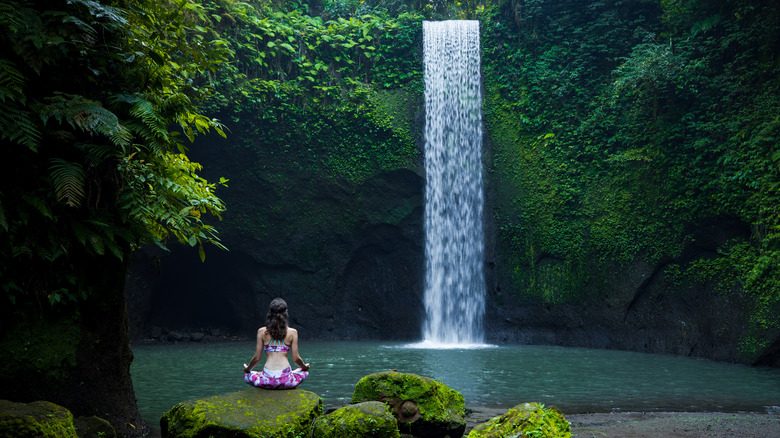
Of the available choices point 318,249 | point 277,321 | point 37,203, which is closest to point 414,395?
point 277,321

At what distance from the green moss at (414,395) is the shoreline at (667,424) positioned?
1.01 feet

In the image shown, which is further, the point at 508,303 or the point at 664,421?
the point at 508,303

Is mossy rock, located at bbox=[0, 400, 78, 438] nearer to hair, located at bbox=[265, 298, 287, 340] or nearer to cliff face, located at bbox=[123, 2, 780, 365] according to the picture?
hair, located at bbox=[265, 298, 287, 340]

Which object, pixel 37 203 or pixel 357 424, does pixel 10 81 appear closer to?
pixel 37 203

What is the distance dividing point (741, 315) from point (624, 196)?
4305 millimetres

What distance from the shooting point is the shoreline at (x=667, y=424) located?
584cm

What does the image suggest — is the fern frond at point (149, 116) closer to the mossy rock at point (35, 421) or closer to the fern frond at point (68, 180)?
the fern frond at point (68, 180)

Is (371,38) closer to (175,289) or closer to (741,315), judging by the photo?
(175,289)

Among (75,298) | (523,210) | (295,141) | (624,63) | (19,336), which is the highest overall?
(624,63)

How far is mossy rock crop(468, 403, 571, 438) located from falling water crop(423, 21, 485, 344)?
483 inches

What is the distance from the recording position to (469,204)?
17.6 meters

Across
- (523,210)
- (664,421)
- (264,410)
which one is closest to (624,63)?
(523,210)

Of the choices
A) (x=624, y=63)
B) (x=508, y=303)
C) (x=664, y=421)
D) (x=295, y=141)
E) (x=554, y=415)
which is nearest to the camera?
(x=554, y=415)

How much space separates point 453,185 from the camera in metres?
17.8
